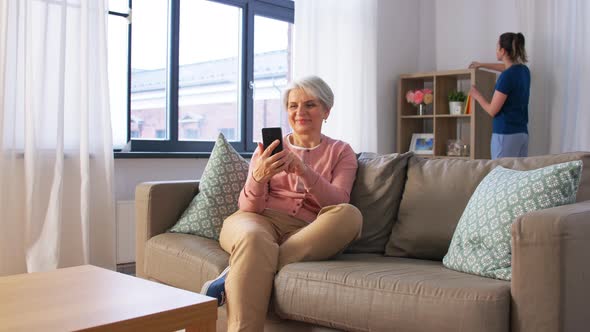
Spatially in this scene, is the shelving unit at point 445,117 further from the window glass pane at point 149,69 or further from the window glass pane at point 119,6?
the window glass pane at point 119,6

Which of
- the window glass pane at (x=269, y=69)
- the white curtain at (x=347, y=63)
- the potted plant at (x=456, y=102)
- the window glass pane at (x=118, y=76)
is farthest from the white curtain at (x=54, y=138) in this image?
the potted plant at (x=456, y=102)

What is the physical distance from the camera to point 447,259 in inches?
75.8

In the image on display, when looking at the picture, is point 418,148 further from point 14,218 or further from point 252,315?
point 252,315

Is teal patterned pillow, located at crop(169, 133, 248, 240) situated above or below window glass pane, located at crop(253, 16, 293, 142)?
below

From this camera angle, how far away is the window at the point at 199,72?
374 centimetres

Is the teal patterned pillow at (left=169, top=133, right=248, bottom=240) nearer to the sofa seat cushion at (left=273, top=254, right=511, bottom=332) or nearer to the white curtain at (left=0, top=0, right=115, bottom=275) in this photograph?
the sofa seat cushion at (left=273, top=254, right=511, bottom=332)

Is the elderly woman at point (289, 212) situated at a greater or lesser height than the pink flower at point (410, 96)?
lesser

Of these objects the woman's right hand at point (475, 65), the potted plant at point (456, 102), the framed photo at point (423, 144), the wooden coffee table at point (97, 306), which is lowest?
the wooden coffee table at point (97, 306)

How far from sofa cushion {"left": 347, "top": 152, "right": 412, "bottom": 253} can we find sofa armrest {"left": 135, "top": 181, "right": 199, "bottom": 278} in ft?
2.30

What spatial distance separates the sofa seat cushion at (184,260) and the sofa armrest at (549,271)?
96 cm

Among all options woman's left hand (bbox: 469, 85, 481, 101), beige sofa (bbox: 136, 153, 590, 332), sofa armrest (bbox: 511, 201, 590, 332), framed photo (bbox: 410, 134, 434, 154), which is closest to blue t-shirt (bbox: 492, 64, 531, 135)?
woman's left hand (bbox: 469, 85, 481, 101)

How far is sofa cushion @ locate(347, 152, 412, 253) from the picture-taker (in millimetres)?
2307

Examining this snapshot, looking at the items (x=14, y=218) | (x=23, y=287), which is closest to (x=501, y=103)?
(x=14, y=218)

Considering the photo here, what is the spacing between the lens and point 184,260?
2.24 meters
